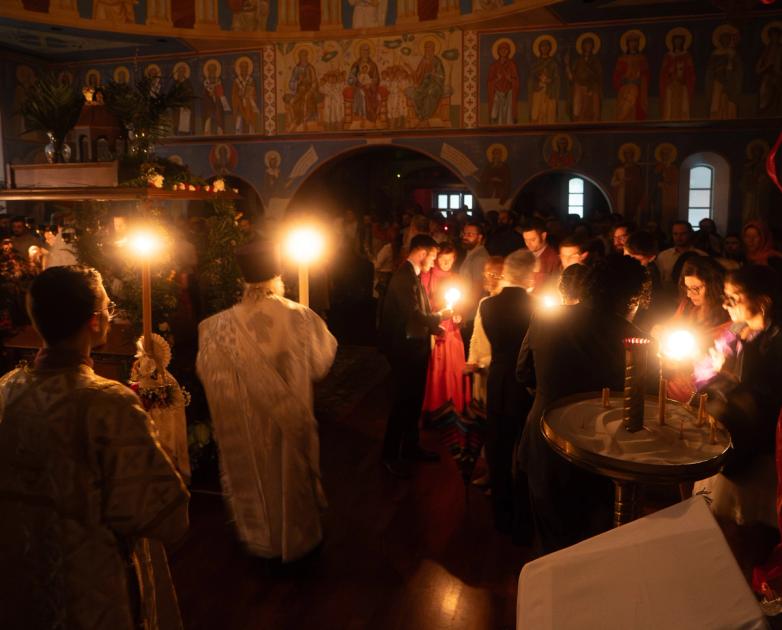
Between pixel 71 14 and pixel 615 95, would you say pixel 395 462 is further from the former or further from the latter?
pixel 71 14

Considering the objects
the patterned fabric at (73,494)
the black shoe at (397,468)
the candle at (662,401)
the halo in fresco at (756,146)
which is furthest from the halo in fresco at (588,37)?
the patterned fabric at (73,494)

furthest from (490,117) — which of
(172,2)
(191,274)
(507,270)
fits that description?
(507,270)

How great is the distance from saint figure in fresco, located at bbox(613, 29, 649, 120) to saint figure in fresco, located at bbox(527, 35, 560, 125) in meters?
0.97

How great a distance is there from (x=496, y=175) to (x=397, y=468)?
8305 mm

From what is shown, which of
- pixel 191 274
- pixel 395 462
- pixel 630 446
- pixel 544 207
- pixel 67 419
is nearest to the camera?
pixel 67 419

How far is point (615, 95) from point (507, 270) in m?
8.73

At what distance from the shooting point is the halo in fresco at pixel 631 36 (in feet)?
36.5

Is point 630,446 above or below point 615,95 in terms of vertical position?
below

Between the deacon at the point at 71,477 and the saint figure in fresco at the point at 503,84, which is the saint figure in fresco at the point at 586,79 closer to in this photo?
the saint figure in fresco at the point at 503,84

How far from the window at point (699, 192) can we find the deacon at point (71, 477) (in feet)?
38.5

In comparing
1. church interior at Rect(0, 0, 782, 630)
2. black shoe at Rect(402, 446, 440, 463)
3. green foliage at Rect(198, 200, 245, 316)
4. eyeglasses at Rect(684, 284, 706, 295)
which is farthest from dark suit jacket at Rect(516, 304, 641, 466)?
green foliage at Rect(198, 200, 245, 316)

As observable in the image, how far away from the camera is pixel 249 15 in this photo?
505 inches

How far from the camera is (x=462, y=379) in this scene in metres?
5.53

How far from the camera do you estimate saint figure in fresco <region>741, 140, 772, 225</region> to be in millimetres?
10977
